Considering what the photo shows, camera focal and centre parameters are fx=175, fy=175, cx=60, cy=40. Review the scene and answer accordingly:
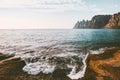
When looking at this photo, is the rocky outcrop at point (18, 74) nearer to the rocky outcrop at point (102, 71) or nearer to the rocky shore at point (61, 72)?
the rocky shore at point (61, 72)

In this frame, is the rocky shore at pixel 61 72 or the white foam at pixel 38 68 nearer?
the rocky shore at pixel 61 72

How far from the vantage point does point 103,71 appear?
18.7 meters

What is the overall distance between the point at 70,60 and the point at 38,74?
23.1ft

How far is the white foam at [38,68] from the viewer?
19812 millimetres

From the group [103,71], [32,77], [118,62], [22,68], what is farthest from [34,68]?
[118,62]

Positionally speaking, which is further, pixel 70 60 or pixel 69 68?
pixel 70 60

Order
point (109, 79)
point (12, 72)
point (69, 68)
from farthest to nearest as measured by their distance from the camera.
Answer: point (69, 68) < point (12, 72) < point (109, 79)

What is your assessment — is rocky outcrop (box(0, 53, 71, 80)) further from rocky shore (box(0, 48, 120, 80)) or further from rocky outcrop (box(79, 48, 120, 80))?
rocky outcrop (box(79, 48, 120, 80))

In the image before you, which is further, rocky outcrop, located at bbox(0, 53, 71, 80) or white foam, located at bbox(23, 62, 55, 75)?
white foam, located at bbox(23, 62, 55, 75)

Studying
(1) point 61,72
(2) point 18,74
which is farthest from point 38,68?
(1) point 61,72

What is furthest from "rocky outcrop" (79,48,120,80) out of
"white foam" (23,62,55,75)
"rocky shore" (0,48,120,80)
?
"white foam" (23,62,55,75)

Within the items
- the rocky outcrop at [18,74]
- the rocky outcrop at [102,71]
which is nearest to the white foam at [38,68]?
the rocky outcrop at [18,74]

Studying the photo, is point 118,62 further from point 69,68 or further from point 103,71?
point 69,68

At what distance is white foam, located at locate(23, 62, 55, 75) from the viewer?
780 inches
